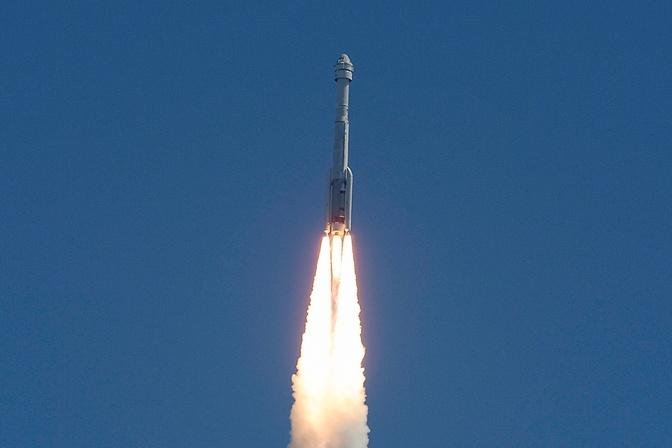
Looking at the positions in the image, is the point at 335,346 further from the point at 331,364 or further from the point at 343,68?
the point at 343,68

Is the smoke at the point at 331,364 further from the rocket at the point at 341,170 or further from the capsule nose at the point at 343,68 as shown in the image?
the capsule nose at the point at 343,68

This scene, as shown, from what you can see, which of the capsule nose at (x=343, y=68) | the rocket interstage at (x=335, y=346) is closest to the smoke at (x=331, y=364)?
the rocket interstage at (x=335, y=346)

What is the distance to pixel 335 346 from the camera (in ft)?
123

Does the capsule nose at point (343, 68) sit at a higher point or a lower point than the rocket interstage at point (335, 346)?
higher

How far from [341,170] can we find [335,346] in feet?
→ 24.0

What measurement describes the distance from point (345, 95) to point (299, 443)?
14702 mm

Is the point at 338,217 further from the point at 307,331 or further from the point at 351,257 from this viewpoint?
the point at 307,331

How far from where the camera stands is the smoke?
36.3 metres

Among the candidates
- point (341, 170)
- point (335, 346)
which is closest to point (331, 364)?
point (335, 346)

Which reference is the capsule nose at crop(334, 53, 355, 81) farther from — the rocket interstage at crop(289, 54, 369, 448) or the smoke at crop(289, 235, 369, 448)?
the smoke at crop(289, 235, 369, 448)

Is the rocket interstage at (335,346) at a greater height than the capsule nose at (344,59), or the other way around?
the capsule nose at (344,59)

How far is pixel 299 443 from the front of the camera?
118 ft

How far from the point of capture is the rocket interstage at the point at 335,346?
118 feet

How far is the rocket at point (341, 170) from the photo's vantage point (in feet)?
117
